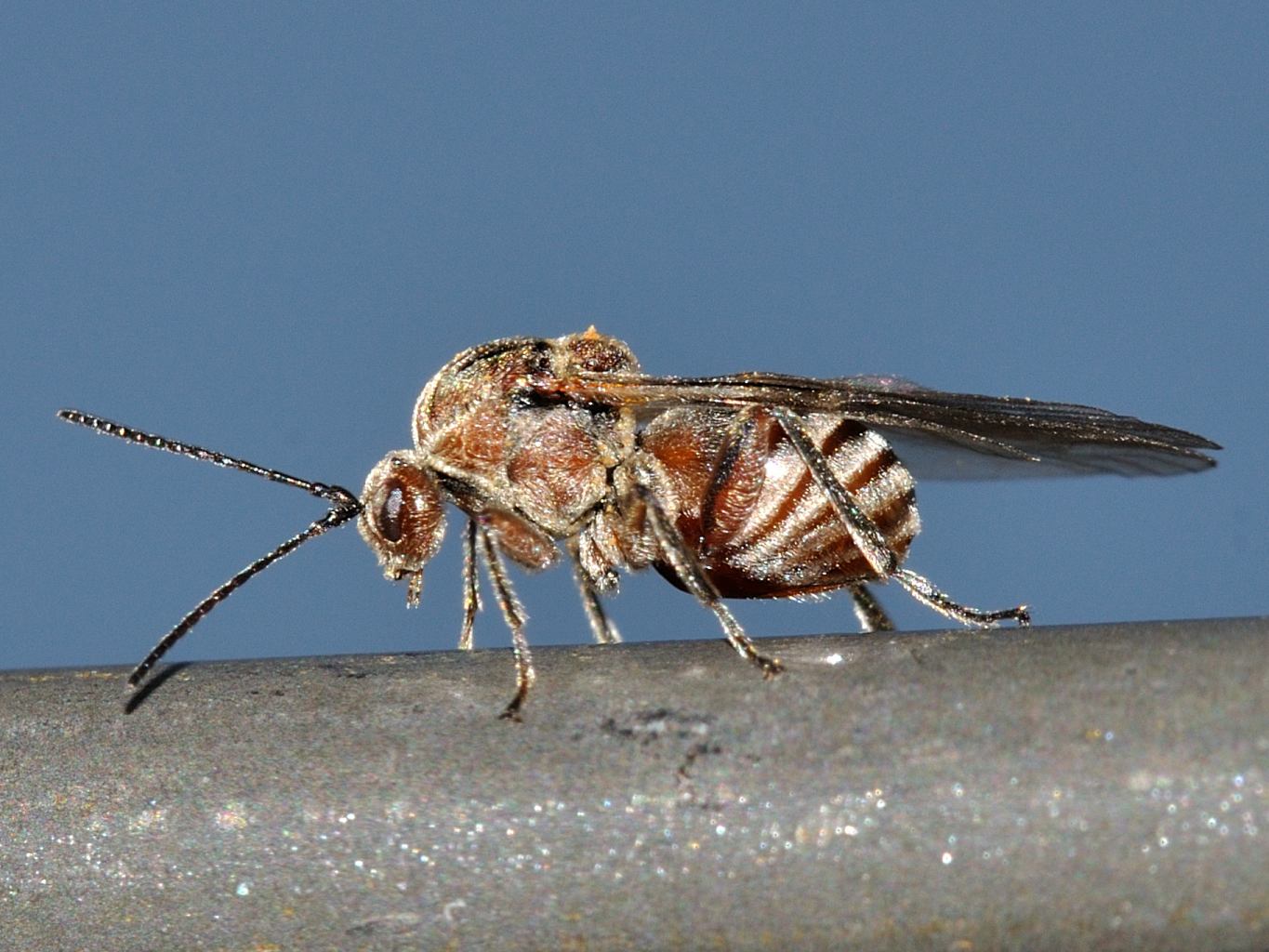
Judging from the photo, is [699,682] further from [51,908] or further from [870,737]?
[51,908]

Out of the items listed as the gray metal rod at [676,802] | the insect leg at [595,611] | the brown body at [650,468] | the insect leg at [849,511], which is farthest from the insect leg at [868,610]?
the gray metal rod at [676,802]

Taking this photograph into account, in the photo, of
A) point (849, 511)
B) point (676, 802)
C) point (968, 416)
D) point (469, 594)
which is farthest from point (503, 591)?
point (676, 802)

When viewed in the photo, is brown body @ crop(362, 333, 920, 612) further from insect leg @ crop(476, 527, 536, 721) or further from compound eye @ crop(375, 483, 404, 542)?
insect leg @ crop(476, 527, 536, 721)

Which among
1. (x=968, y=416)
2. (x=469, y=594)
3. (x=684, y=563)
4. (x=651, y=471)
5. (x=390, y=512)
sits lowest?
(x=469, y=594)

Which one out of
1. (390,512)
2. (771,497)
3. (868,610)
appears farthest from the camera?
(868,610)

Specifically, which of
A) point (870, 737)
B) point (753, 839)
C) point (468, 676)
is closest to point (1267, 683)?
point (870, 737)

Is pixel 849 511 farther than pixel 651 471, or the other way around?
pixel 651 471

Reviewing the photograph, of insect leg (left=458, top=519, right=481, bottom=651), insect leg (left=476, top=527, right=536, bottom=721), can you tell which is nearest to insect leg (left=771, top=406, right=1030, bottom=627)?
insect leg (left=476, top=527, right=536, bottom=721)

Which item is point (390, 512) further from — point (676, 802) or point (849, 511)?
point (676, 802)

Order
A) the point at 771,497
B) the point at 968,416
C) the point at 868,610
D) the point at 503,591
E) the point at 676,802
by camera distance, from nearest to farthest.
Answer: the point at 676,802 < the point at 503,591 < the point at 968,416 < the point at 771,497 < the point at 868,610
